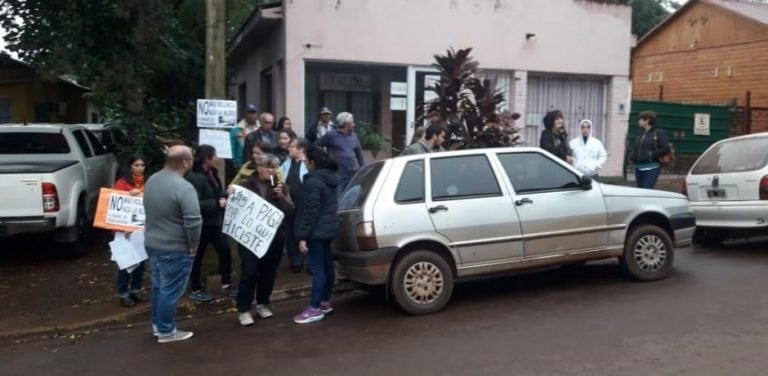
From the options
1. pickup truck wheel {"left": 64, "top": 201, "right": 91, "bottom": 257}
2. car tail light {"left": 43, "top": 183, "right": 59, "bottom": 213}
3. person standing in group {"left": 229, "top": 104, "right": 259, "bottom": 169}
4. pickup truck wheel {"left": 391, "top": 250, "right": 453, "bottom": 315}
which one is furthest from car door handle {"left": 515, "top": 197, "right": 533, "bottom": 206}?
pickup truck wheel {"left": 64, "top": 201, "right": 91, "bottom": 257}

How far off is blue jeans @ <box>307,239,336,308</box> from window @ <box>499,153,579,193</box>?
194cm

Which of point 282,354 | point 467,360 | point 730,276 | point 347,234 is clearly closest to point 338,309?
point 347,234

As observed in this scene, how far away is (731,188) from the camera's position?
871cm

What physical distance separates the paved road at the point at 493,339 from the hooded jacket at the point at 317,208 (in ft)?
2.83

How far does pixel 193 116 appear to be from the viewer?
1225cm

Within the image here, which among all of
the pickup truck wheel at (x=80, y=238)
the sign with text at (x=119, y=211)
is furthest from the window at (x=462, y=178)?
the pickup truck wheel at (x=80, y=238)

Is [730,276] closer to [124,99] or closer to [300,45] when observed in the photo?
[300,45]

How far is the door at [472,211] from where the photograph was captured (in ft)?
21.2

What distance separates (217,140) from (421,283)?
303cm

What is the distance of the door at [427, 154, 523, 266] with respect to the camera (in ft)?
21.2

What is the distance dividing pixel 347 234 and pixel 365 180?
598 mm

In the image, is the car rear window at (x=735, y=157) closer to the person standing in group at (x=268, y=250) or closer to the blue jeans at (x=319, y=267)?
the blue jeans at (x=319, y=267)

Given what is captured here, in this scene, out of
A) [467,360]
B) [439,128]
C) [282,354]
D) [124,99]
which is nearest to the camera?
[467,360]

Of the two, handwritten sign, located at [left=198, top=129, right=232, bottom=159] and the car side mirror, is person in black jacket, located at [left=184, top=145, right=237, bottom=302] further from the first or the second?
the car side mirror
